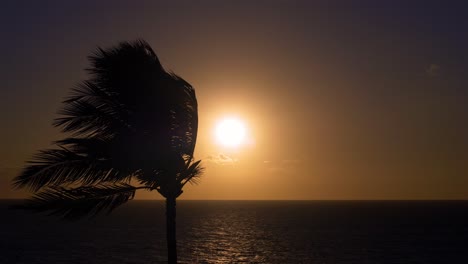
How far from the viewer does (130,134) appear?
8.78 m

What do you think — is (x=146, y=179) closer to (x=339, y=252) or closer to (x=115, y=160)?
(x=115, y=160)

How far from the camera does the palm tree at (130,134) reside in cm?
853

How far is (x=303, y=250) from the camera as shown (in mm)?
74188

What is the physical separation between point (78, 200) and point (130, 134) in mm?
1352

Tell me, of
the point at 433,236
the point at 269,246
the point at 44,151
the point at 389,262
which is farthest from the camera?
the point at 433,236

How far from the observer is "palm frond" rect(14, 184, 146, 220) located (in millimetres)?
7852

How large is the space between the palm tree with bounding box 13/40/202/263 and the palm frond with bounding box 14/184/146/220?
0.05 feet

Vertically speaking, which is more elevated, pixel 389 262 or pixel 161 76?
pixel 161 76

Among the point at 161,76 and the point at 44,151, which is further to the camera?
the point at 161,76

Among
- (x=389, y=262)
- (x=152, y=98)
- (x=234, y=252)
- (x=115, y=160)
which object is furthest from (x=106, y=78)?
(x=234, y=252)

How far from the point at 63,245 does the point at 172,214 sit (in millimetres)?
78625

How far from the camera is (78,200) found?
8320mm

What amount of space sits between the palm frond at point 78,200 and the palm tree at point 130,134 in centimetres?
2

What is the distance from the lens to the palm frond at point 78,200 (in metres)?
7.85
